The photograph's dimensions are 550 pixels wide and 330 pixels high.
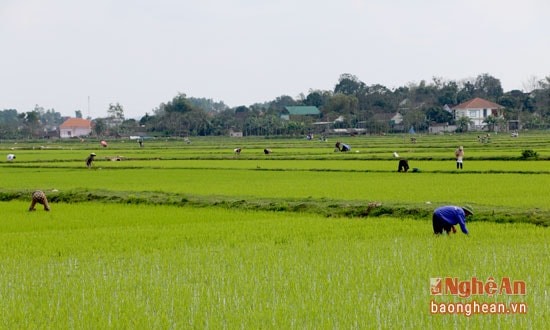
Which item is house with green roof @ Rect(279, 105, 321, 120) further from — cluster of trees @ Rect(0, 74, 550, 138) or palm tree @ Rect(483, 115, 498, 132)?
palm tree @ Rect(483, 115, 498, 132)

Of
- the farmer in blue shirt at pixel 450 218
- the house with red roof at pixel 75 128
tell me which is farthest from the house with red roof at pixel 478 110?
the farmer in blue shirt at pixel 450 218

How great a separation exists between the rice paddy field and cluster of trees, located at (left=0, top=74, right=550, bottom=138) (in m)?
55.8

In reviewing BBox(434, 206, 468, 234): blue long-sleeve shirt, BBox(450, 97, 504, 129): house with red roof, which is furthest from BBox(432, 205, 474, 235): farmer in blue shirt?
BBox(450, 97, 504, 129): house with red roof

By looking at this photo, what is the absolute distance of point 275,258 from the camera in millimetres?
7508

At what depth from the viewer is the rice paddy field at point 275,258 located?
17.2 ft

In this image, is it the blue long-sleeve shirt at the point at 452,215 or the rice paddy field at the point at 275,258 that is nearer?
the rice paddy field at the point at 275,258

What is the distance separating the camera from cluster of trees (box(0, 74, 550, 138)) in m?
70.7

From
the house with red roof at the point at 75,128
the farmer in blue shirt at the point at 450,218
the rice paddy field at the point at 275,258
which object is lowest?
the rice paddy field at the point at 275,258

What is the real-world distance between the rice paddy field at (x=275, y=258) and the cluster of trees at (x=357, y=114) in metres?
55.8

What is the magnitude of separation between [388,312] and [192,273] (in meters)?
2.37

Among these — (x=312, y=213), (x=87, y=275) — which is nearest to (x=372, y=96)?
(x=312, y=213)

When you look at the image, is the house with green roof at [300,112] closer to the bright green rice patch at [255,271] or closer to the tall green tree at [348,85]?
the tall green tree at [348,85]

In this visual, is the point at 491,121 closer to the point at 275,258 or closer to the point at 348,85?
the point at 348,85

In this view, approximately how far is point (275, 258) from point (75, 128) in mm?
91410
